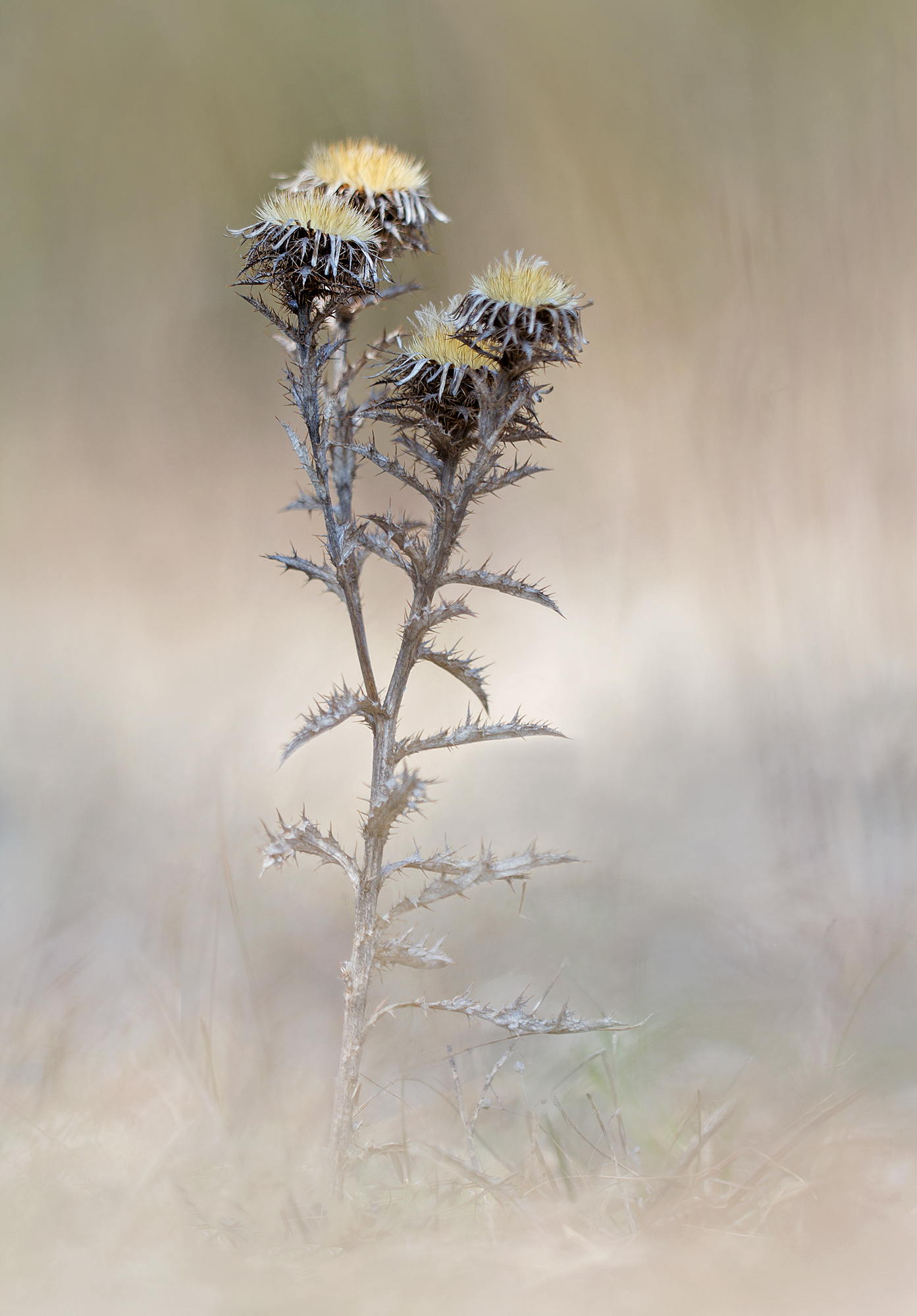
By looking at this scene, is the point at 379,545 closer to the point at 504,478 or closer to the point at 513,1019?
the point at 504,478

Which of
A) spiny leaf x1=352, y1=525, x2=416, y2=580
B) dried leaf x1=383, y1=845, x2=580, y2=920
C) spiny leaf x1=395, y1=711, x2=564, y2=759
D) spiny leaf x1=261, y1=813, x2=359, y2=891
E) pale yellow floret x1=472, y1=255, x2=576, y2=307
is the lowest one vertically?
dried leaf x1=383, y1=845, x2=580, y2=920

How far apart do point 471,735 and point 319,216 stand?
28cm

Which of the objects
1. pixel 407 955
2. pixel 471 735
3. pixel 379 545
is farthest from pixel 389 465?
pixel 407 955

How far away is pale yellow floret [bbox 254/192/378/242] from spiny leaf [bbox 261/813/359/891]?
0.31 meters

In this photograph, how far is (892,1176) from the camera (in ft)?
1.61

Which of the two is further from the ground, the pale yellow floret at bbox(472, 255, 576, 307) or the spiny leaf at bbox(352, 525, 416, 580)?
the pale yellow floret at bbox(472, 255, 576, 307)

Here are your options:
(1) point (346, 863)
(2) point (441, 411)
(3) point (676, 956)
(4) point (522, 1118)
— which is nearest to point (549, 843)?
(3) point (676, 956)

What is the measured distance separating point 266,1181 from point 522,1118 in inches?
6.9

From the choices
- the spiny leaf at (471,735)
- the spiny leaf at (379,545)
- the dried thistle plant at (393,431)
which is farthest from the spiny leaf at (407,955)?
the spiny leaf at (379,545)

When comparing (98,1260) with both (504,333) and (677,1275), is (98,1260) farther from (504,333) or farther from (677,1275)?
(504,333)

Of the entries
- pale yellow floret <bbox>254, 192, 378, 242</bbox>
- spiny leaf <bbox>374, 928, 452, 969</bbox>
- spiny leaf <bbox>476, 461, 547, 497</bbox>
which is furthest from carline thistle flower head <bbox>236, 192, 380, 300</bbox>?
spiny leaf <bbox>374, 928, 452, 969</bbox>

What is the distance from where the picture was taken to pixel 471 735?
464mm

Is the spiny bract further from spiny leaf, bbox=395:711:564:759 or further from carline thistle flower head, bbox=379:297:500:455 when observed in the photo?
spiny leaf, bbox=395:711:564:759

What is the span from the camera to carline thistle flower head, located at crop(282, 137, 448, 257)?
48 cm
